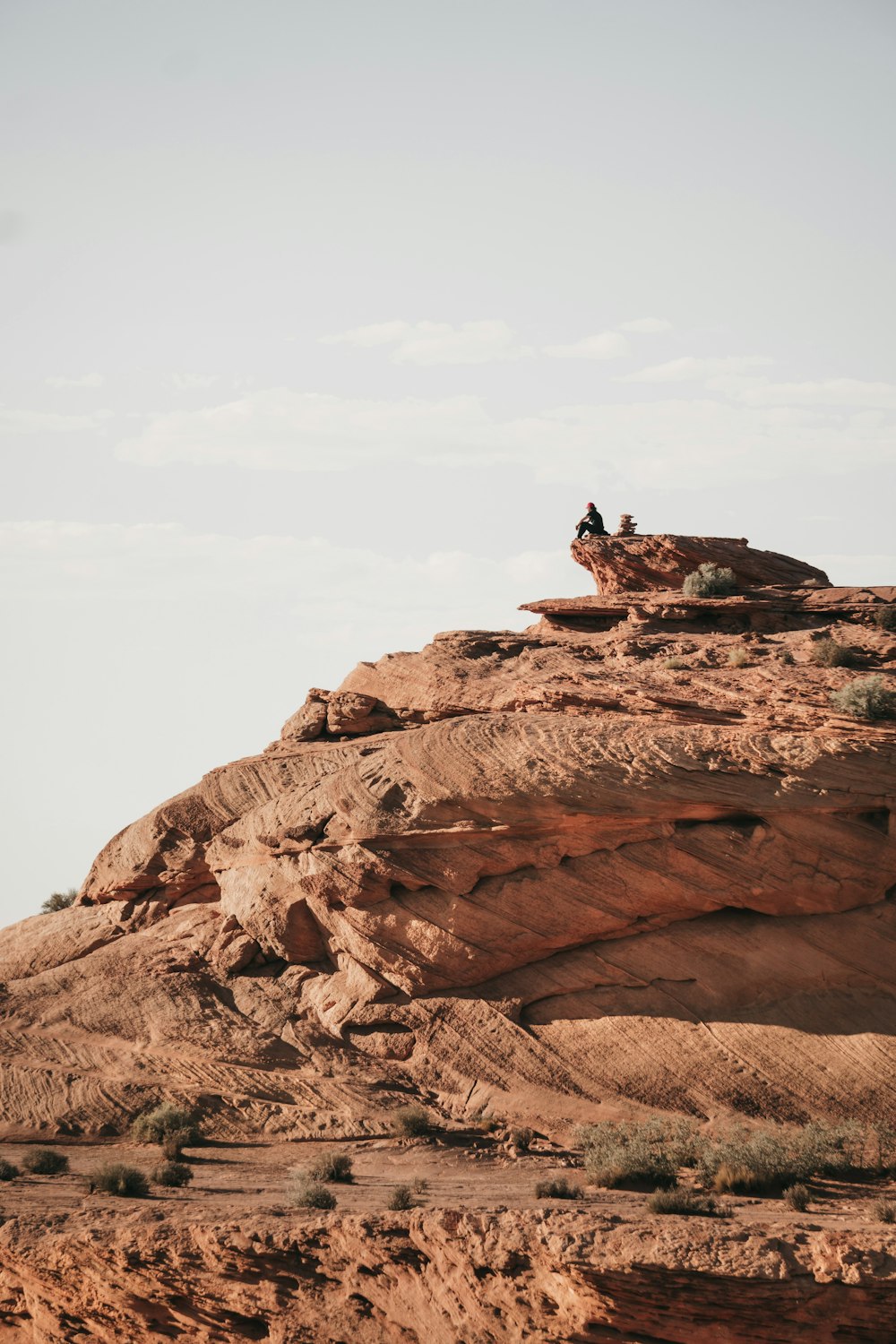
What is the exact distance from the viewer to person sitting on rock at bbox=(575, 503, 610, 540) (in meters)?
30.2

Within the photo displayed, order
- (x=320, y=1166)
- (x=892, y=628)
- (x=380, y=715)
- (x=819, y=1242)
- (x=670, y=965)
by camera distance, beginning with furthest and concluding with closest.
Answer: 1. (x=380, y=715)
2. (x=892, y=628)
3. (x=670, y=965)
4. (x=320, y=1166)
5. (x=819, y=1242)

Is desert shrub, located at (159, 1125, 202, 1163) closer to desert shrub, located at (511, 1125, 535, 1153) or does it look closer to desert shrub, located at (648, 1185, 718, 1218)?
desert shrub, located at (511, 1125, 535, 1153)

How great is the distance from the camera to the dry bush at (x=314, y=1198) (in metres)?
16.1

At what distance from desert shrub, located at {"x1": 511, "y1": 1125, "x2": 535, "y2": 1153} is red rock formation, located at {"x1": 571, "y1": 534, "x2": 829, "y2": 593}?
13062 mm

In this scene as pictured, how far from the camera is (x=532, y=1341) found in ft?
47.9

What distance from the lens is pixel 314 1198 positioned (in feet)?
53.0

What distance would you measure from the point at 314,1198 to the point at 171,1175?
2.71m

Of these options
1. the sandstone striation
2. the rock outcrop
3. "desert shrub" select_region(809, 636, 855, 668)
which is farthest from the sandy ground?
"desert shrub" select_region(809, 636, 855, 668)

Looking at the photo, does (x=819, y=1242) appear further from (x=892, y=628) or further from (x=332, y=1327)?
(x=892, y=628)

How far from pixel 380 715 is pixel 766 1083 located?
35.8ft

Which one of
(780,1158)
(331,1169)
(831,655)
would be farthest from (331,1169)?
(831,655)

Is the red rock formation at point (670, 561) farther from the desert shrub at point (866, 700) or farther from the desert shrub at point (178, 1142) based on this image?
the desert shrub at point (178, 1142)

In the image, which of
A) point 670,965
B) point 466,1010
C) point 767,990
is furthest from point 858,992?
point 466,1010

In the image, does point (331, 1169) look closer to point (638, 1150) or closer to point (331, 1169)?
point (331, 1169)
